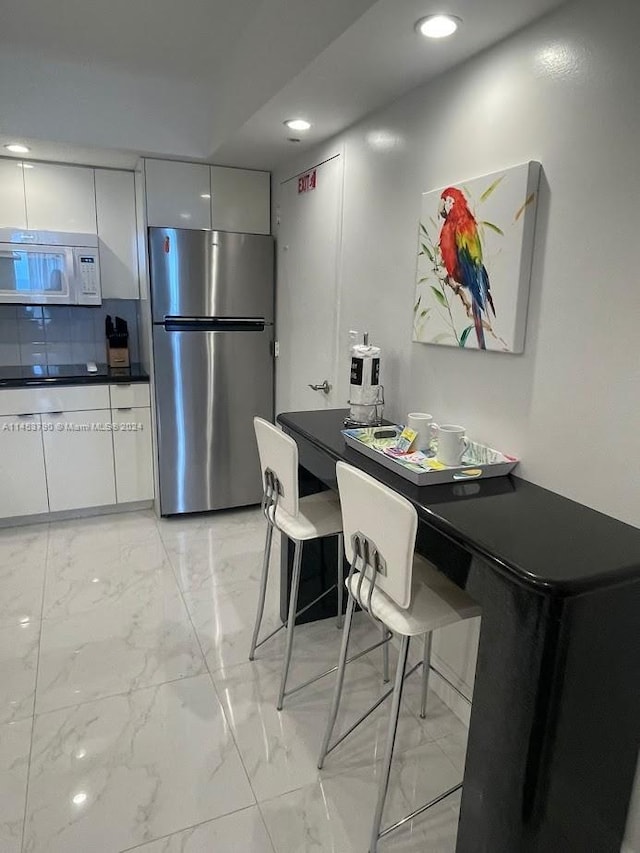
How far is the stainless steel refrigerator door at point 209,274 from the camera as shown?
3352 millimetres

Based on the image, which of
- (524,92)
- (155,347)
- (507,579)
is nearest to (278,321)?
(155,347)

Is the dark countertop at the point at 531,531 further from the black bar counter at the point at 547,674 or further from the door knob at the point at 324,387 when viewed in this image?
the door knob at the point at 324,387

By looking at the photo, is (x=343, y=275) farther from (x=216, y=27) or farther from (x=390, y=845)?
(x=390, y=845)

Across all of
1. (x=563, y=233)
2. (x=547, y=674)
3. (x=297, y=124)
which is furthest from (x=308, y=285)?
(x=547, y=674)

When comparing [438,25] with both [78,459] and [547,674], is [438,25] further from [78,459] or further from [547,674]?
[78,459]

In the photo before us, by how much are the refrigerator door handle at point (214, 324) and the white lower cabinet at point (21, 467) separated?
102 cm

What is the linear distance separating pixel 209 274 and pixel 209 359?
1.71 ft

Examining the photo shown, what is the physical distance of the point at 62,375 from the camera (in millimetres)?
3584

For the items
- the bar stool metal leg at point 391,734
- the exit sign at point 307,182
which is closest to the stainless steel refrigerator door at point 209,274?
the exit sign at point 307,182

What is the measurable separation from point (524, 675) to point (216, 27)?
2.86m

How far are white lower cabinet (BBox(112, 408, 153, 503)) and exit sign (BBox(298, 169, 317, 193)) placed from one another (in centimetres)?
170

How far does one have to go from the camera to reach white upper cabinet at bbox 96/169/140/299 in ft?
11.9

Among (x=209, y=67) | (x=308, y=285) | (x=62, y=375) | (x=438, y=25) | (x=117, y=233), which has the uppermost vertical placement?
(x=209, y=67)

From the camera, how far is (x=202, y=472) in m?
3.75
